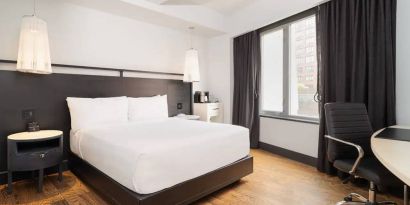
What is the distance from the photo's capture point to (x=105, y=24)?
326 cm

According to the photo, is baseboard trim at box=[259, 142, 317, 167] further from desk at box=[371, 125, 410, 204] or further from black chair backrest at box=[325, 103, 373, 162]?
desk at box=[371, 125, 410, 204]

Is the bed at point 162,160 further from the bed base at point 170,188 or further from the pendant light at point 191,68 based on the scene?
the pendant light at point 191,68

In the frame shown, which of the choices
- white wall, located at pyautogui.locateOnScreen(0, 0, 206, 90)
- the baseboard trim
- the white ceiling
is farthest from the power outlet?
the baseboard trim

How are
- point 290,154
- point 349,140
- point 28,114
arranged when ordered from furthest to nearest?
point 290,154, point 28,114, point 349,140

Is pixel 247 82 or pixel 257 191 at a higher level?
pixel 247 82

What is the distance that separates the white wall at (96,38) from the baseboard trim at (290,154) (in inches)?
85.6

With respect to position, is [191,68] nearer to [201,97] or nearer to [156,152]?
[201,97]

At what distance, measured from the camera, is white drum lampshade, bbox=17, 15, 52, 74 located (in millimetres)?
2264

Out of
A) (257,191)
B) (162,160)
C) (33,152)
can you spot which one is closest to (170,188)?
(162,160)

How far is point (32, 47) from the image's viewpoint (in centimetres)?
229

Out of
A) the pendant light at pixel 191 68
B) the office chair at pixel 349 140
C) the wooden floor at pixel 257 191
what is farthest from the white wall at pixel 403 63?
the pendant light at pixel 191 68

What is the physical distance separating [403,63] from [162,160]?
8.23 ft

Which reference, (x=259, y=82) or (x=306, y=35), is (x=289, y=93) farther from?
(x=306, y=35)

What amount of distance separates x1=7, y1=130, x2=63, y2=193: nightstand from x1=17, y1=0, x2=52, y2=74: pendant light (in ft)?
2.41
